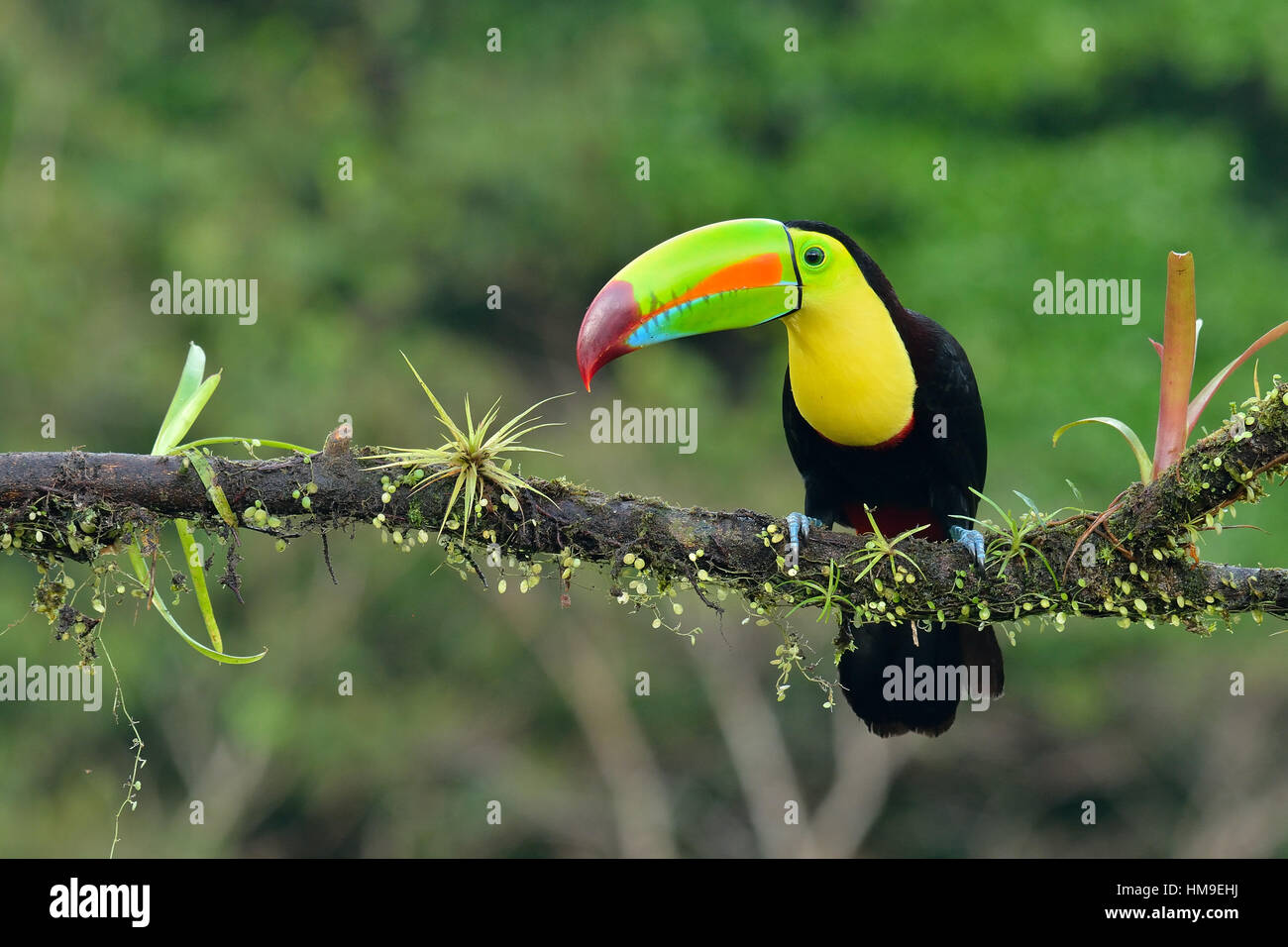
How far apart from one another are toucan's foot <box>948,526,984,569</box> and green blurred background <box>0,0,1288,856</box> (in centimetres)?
385

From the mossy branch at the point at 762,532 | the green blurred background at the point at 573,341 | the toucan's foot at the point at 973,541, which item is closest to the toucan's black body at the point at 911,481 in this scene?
the toucan's foot at the point at 973,541

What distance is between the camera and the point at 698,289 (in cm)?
327

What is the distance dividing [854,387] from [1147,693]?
19.2 feet

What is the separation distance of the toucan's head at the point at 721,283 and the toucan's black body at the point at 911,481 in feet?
0.20

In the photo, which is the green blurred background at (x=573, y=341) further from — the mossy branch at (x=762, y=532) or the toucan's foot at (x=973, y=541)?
the mossy branch at (x=762, y=532)

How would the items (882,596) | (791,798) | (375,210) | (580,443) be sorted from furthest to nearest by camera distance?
(375,210)
(580,443)
(791,798)
(882,596)

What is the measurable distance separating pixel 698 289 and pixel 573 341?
703 centimetres

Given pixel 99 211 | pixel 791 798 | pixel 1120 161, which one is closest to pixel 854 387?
pixel 791 798

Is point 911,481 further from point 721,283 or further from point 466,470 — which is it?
point 466,470

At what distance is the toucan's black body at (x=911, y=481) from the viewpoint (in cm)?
339

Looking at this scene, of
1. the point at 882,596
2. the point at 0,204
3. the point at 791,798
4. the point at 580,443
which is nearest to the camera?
the point at 882,596

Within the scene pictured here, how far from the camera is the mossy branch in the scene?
265cm

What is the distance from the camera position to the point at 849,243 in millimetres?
3387

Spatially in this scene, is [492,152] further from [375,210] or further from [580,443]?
[580,443]
